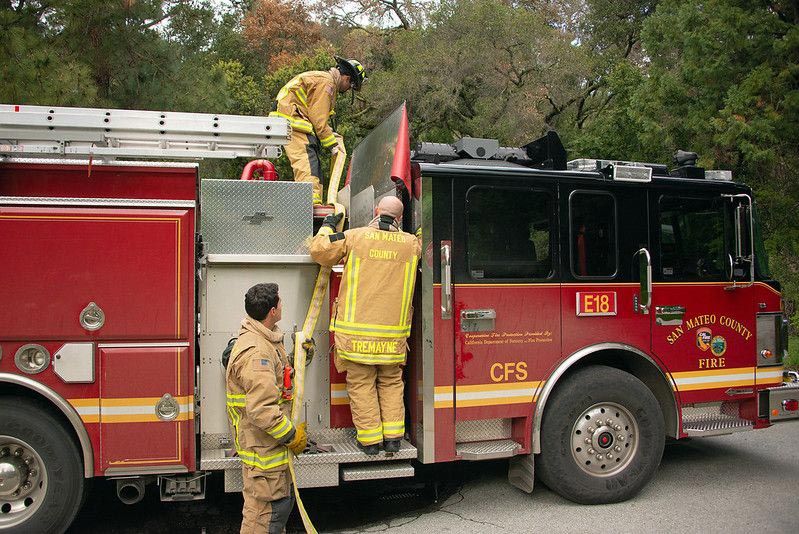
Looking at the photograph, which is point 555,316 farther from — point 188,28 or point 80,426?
point 188,28

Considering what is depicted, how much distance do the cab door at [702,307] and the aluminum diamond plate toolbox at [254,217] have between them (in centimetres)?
280

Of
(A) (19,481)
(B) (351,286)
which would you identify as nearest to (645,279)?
(B) (351,286)

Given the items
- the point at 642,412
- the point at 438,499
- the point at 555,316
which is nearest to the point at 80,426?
the point at 438,499

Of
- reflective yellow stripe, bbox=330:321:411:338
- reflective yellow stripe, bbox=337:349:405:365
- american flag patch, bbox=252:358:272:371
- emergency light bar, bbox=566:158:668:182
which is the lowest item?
reflective yellow stripe, bbox=337:349:405:365

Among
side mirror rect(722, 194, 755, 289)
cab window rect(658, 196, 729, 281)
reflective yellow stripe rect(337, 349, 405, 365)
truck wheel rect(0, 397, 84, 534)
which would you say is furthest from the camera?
side mirror rect(722, 194, 755, 289)

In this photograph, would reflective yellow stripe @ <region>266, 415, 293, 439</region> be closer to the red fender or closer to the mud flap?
the mud flap

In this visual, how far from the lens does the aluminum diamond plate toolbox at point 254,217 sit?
4.70 m

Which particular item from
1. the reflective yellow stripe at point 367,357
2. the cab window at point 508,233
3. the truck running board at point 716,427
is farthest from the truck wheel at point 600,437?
the reflective yellow stripe at point 367,357

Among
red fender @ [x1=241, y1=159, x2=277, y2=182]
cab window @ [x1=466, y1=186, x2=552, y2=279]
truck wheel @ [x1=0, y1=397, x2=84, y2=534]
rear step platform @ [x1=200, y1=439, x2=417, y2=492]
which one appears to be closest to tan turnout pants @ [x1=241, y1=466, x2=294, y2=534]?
rear step platform @ [x1=200, y1=439, x2=417, y2=492]

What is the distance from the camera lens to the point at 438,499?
18.0ft

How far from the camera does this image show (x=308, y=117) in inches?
234

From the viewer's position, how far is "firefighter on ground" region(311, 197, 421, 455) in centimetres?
460

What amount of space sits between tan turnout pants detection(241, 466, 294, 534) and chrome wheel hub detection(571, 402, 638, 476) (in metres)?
2.37

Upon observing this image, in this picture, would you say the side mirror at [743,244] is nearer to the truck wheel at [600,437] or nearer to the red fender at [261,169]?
the truck wheel at [600,437]
